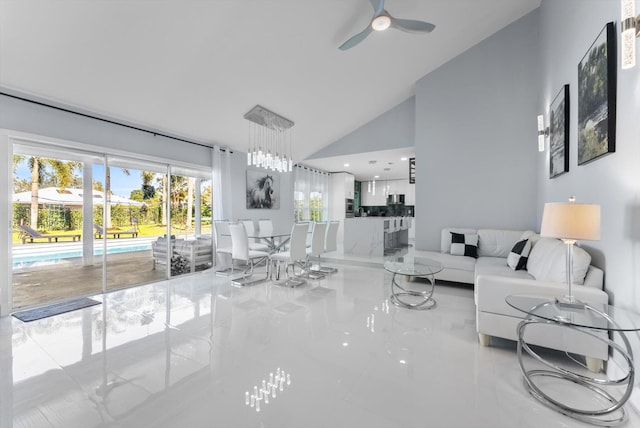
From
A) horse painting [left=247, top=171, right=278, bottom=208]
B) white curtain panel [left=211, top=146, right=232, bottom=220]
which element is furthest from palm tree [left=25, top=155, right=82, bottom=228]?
horse painting [left=247, top=171, right=278, bottom=208]

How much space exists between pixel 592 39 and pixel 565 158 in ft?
3.73

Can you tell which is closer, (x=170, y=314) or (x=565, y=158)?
(x=565, y=158)

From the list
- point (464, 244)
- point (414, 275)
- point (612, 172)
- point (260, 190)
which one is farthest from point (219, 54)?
point (464, 244)

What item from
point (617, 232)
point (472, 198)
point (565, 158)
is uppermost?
point (565, 158)

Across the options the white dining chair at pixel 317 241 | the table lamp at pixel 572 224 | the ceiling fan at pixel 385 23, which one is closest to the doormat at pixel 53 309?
the white dining chair at pixel 317 241

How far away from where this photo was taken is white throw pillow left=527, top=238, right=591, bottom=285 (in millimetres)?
2174

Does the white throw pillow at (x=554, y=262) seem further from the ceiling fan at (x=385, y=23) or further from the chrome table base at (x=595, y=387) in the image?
the ceiling fan at (x=385, y=23)

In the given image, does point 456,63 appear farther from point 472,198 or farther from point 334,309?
point 334,309

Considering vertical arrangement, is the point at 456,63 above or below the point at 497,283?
above

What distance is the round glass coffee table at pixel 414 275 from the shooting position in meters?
3.28

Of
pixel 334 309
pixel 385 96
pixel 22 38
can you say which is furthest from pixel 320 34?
pixel 334 309

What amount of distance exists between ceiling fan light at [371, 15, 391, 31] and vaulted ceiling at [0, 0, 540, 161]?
0.70m

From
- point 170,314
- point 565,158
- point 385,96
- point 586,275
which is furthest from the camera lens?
point 385,96

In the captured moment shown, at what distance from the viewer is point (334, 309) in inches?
128
